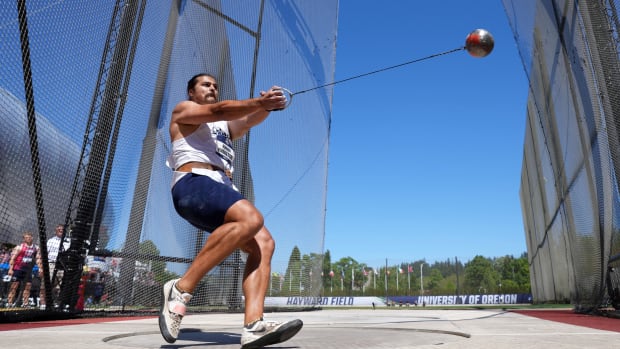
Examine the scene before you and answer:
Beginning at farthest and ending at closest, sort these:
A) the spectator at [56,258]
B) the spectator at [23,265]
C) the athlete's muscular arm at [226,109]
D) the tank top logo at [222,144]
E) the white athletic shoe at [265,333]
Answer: the spectator at [56,258]
the spectator at [23,265]
the tank top logo at [222,144]
the athlete's muscular arm at [226,109]
the white athletic shoe at [265,333]

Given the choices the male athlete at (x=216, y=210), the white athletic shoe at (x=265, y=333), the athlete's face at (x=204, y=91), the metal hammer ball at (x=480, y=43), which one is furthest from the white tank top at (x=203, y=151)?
the metal hammer ball at (x=480, y=43)

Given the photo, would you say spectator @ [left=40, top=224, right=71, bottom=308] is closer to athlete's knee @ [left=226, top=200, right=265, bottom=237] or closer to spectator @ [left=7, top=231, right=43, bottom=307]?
spectator @ [left=7, top=231, right=43, bottom=307]

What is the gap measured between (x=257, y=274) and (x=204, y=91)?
1.01 meters

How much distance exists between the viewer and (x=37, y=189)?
4.41 meters

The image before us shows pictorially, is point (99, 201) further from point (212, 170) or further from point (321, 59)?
point (321, 59)

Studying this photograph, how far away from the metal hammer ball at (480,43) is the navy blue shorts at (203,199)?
255cm

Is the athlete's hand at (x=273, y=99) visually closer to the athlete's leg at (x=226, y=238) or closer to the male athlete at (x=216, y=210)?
the male athlete at (x=216, y=210)

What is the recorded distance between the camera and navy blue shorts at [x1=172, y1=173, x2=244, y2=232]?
2.01 meters

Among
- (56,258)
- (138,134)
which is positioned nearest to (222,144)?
(56,258)

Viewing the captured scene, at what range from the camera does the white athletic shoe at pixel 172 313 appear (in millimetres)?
1929

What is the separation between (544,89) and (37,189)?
7937 mm

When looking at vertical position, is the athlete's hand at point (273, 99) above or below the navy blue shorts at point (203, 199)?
above

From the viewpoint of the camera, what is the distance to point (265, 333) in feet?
5.99

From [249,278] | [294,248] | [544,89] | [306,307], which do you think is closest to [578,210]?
[544,89]
